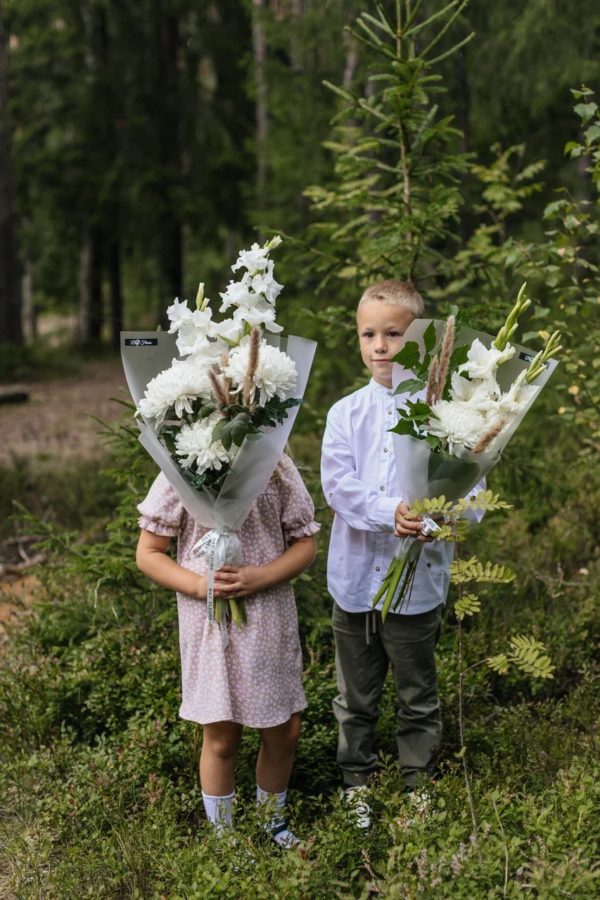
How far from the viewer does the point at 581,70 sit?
31.1 feet

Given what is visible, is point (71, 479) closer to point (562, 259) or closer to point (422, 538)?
point (562, 259)

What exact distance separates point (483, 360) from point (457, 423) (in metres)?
0.22

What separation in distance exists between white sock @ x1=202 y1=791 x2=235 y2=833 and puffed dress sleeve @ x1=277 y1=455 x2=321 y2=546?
952 mm

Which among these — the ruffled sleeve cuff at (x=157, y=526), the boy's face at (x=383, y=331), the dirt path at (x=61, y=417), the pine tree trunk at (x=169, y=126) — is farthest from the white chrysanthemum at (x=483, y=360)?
the pine tree trunk at (x=169, y=126)

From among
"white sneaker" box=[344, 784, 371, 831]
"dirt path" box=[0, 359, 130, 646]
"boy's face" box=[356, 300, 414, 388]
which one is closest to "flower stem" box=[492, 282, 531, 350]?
"boy's face" box=[356, 300, 414, 388]

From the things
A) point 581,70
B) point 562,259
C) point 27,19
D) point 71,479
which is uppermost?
point 27,19

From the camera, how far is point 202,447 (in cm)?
293

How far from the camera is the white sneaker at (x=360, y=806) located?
3.10m

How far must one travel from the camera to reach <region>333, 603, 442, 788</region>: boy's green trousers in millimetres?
3457

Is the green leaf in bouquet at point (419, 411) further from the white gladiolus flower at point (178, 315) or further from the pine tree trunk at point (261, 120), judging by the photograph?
the pine tree trunk at point (261, 120)

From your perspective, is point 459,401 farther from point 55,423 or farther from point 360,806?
point 55,423

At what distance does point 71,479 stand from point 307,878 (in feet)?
18.9

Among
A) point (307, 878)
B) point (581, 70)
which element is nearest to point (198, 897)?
point (307, 878)

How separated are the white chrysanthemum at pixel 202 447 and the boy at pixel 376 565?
1.97 ft
